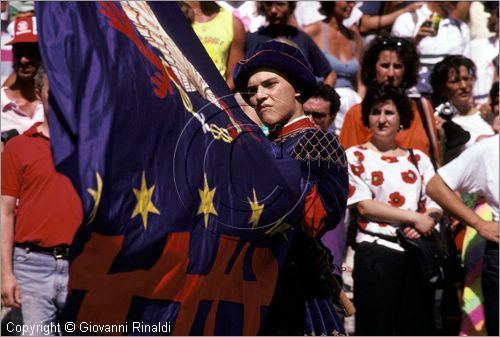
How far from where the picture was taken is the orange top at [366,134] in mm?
8492

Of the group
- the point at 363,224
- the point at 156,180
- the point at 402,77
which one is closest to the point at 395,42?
the point at 402,77

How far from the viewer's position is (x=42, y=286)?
6.28 m

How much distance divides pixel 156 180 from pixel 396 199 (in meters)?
3.50

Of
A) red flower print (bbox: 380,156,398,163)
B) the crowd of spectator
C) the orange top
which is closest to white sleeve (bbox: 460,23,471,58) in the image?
the crowd of spectator

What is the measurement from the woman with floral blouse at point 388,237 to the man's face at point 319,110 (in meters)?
0.33

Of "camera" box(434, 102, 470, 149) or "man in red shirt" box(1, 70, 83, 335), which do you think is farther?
"camera" box(434, 102, 470, 149)

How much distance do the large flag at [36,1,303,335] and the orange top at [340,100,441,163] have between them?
3172 mm

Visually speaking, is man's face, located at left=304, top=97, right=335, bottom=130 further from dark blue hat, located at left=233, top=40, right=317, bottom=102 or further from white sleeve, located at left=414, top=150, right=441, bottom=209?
dark blue hat, located at left=233, top=40, right=317, bottom=102

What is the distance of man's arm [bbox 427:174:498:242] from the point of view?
7.75 meters

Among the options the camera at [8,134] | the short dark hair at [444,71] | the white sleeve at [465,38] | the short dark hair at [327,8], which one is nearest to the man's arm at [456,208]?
the short dark hair at [444,71]

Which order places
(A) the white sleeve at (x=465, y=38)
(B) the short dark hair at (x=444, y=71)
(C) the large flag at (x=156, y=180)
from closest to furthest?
(C) the large flag at (x=156, y=180), (B) the short dark hair at (x=444, y=71), (A) the white sleeve at (x=465, y=38)

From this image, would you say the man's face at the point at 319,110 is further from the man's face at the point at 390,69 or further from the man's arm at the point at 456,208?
the man's face at the point at 390,69

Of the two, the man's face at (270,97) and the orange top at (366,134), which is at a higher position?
the man's face at (270,97)

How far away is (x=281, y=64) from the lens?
549 cm
